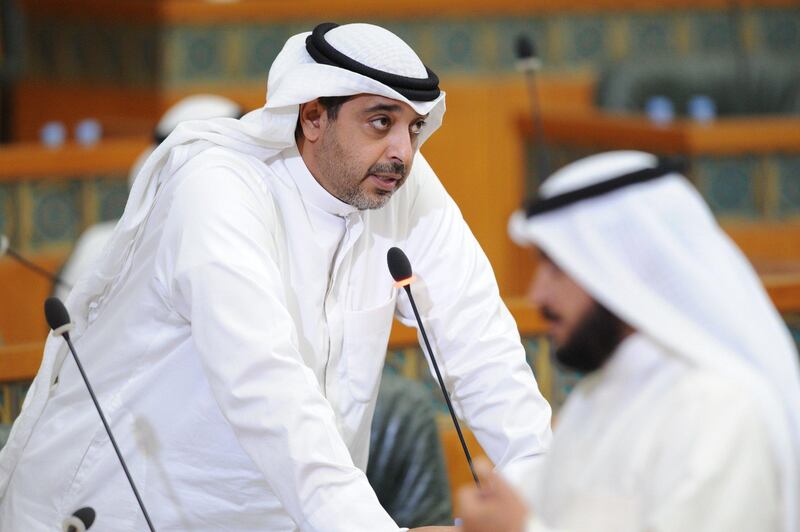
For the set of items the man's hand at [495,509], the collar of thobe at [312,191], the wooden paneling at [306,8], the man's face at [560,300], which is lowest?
the wooden paneling at [306,8]

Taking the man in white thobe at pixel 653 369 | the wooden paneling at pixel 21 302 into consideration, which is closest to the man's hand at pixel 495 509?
the man in white thobe at pixel 653 369

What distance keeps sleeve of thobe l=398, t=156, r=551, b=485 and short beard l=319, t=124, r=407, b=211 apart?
0.23 meters

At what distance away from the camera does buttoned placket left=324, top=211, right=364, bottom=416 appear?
279 centimetres

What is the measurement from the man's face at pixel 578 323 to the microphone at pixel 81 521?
1.12 meters

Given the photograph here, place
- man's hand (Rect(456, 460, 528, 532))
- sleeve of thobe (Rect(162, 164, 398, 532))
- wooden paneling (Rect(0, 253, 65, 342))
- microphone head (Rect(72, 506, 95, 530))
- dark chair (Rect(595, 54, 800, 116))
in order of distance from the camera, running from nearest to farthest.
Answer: man's hand (Rect(456, 460, 528, 532)), sleeve of thobe (Rect(162, 164, 398, 532)), microphone head (Rect(72, 506, 95, 530)), wooden paneling (Rect(0, 253, 65, 342)), dark chair (Rect(595, 54, 800, 116))

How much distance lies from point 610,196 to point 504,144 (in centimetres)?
580

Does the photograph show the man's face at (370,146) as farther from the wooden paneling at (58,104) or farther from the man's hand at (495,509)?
the wooden paneling at (58,104)

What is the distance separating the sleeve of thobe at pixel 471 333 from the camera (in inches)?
110

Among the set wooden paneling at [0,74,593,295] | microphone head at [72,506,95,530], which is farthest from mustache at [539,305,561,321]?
wooden paneling at [0,74,593,295]

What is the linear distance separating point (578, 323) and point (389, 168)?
3.24 ft

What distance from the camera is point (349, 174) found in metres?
2.75

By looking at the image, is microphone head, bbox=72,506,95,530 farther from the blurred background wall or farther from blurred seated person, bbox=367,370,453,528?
the blurred background wall

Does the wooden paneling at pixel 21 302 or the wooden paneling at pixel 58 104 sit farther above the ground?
the wooden paneling at pixel 58 104

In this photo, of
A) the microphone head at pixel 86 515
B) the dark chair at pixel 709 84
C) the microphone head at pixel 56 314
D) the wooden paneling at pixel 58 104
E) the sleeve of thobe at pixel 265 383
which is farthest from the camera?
the wooden paneling at pixel 58 104
